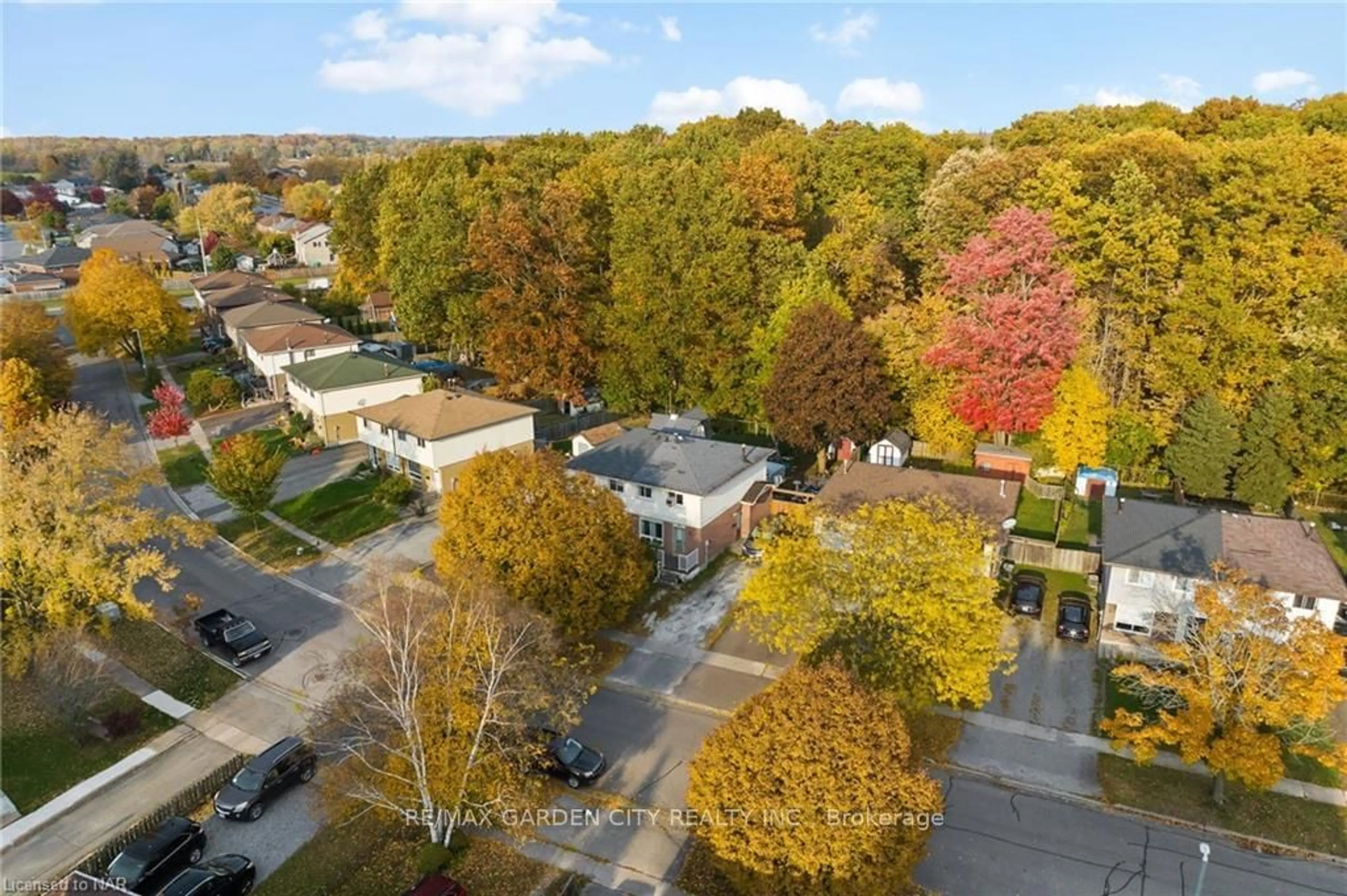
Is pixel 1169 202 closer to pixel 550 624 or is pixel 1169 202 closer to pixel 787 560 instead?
pixel 787 560

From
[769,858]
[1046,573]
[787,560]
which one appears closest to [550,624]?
[787,560]

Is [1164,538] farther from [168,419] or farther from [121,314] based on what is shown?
[121,314]

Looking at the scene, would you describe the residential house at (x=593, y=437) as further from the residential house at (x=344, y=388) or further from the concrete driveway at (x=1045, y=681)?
the concrete driveway at (x=1045, y=681)

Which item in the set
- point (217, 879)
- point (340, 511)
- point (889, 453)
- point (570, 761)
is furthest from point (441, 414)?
point (217, 879)

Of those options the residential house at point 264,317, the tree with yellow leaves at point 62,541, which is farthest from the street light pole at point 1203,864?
the residential house at point 264,317

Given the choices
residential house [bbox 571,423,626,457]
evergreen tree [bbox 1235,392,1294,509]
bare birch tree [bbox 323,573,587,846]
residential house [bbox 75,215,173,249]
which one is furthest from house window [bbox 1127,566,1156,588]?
residential house [bbox 75,215,173,249]

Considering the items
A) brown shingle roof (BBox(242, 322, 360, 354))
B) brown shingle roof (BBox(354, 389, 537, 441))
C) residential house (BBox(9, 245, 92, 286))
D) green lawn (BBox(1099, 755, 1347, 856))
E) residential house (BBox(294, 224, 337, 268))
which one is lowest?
green lawn (BBox(1099, 755, 1347, 856))

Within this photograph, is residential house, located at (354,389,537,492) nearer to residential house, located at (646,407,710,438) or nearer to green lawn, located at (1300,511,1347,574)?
residential house, located at (646,407,710,438)
